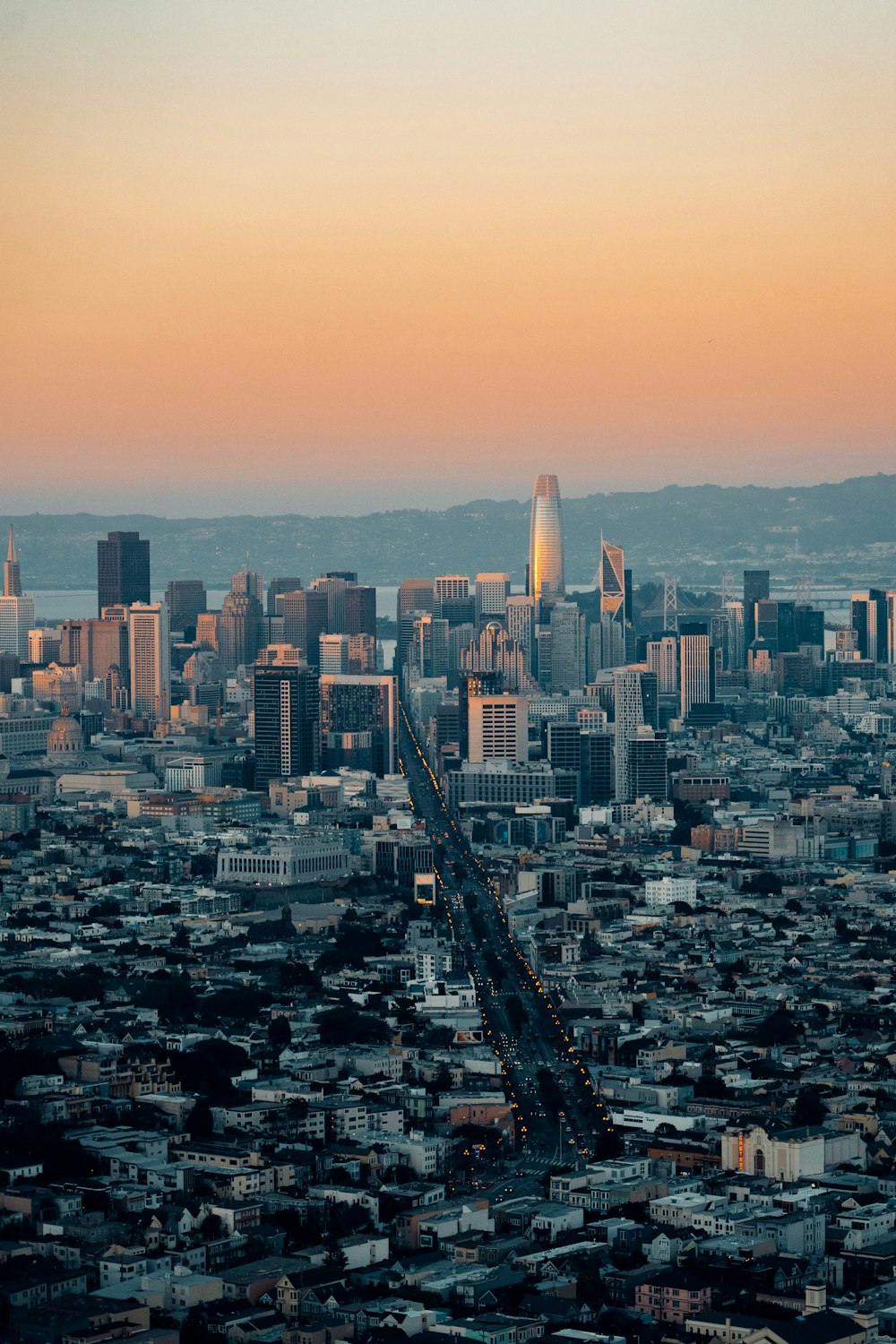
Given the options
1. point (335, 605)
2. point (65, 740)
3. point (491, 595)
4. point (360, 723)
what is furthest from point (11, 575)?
point (360, 723)

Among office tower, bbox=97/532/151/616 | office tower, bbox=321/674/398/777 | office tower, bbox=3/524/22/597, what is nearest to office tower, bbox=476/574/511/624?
office tower, bbox=97/532/151/616

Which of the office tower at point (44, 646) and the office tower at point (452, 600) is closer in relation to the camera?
the office tower at point (44, 646)

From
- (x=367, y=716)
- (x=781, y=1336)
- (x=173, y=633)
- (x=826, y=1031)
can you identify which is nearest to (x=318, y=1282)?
(x=781, y=1336)

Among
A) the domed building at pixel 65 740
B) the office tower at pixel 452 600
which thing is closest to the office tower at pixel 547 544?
the office tower at pixel 452 600

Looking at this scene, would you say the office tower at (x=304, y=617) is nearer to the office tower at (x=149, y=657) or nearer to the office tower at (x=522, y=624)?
the office tower at (x=522, y=624)

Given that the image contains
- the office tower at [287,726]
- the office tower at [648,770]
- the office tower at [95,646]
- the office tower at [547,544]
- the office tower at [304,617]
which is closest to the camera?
the office tower at [648,770]

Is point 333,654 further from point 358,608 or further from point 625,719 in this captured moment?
point 625,719
